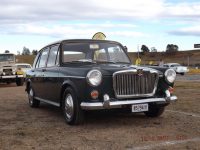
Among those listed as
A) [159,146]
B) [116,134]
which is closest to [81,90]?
[116,134]

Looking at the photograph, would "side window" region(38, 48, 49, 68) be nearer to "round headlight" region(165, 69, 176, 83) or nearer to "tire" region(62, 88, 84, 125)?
"tire" region(62, 88, 84, 125)

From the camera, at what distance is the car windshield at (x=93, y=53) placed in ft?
31.0

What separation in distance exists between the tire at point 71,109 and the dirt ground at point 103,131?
0.55 feet

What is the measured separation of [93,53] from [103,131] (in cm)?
236

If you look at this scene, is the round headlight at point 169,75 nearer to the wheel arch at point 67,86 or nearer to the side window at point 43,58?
the wheel arch at point 67,86

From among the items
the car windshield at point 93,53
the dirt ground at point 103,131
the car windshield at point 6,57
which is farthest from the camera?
the car windshield at point 6,57

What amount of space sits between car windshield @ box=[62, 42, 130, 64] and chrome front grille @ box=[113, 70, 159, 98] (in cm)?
136

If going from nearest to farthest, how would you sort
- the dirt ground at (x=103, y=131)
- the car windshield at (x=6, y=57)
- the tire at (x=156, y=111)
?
1. the dirt ground at (x=103, y=131)
2. the tire at (x=156, y=111)
3. the car windshield at (x=6, y=57)

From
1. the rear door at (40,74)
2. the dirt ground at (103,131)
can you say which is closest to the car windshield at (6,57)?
the rear door at (40,74)

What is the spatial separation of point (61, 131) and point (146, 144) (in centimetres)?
194

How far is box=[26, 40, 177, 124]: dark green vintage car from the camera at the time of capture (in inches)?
314

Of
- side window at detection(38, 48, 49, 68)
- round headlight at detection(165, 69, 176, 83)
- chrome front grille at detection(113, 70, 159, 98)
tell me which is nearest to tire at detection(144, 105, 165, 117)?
round headlight at detection(165, 69, 176, 83)

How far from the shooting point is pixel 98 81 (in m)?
7.95

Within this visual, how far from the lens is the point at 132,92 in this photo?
8.23m
